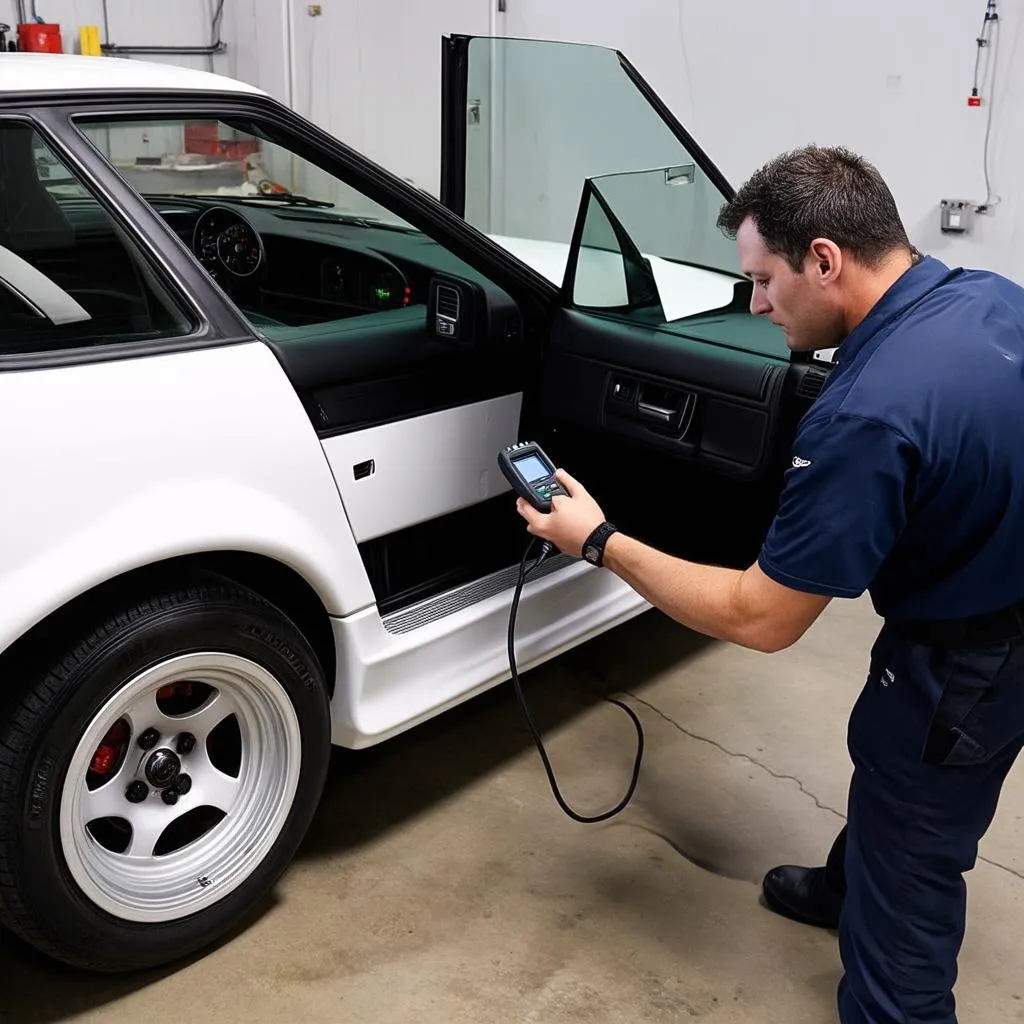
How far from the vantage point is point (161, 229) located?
6.48ft

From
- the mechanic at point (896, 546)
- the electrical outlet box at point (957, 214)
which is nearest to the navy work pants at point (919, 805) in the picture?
the mechanic at point (896, 546)

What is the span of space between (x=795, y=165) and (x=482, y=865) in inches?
62.4

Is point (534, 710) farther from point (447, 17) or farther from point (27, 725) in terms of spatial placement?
Answer: point (447, 17)

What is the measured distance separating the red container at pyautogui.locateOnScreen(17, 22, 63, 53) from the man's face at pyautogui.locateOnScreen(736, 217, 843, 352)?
6.05 meters

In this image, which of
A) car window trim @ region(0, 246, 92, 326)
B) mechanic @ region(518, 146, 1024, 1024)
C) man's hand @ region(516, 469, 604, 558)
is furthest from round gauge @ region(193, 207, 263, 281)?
mechanic @ region(518, 146, 1024, 1024)

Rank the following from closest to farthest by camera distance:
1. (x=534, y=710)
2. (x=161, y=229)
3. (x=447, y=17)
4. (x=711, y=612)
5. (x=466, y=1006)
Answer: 1. (x=711, y=612)
2. (x=161, y=229)
3. (x=466, y=1006)
4. (x=534, y=710)
5. (x=447, y=17)

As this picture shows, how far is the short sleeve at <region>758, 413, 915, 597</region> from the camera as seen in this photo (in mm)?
1575

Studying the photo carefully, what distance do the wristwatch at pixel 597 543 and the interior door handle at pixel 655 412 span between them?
1.70ft

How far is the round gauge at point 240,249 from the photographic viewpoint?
2.90m

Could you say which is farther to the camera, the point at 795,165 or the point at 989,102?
the point at 989,102

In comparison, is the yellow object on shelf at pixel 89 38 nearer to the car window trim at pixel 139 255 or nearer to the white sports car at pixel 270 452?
the white sports car at pixel 270 452

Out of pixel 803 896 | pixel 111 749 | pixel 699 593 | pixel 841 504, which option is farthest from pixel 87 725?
pixel 803 896

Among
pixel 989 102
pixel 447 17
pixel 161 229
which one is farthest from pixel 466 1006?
pixel 447 17

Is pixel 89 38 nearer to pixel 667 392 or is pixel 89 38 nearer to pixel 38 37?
pixel 38 37
